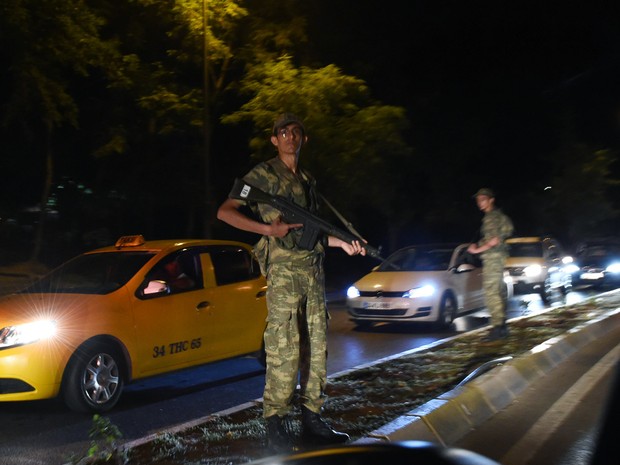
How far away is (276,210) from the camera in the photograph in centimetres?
451

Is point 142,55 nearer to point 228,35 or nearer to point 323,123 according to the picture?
point 228,35

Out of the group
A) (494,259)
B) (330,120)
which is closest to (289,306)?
(494,259)

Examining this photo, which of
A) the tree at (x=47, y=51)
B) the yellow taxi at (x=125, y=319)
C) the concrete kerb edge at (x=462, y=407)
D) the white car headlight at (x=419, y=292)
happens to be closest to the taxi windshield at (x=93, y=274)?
the yellow taxi at (x=125, y=319)

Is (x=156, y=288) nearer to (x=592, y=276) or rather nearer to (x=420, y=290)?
(x=420, y=290)

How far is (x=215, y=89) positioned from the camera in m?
19.0

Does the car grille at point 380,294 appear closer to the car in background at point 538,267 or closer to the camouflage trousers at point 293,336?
the car in background at point 538,267

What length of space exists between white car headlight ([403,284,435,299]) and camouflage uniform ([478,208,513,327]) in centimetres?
208

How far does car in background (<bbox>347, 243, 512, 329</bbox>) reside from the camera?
38.1ft

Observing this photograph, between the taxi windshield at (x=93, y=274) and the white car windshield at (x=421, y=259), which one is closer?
the taxi windshield at (x=93, y=274)

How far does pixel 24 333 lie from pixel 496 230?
597cm

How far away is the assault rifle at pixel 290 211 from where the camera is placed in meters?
4.39

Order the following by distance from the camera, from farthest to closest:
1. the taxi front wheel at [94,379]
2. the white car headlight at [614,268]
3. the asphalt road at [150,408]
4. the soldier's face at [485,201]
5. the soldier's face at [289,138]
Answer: the white car headlight at [614,268], the soldier's face at [485,201], the taxi front wheel at [94,379], the asphalt road at [150,408], the soldier's face at [289,138]

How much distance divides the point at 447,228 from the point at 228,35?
19183mm

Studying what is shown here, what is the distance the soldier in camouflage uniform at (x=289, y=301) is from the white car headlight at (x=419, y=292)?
7.02 meters
